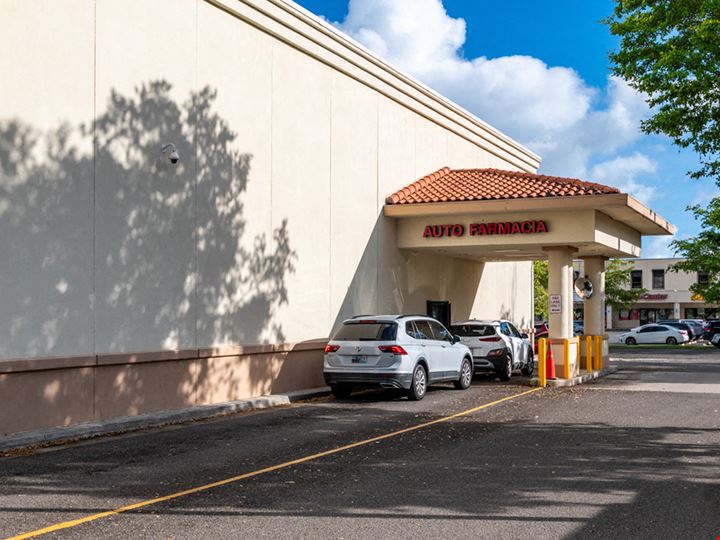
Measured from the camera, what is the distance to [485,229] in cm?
2319

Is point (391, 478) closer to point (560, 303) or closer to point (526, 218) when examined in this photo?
point (560, 303)

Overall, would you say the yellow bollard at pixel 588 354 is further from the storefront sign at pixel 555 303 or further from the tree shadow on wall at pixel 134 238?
the tree shadow on wall at pixel 134 238

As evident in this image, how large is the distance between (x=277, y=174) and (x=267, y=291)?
8.57 feet

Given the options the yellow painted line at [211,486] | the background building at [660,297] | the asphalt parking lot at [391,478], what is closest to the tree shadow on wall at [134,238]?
the asphalt parking lot at [391,478]

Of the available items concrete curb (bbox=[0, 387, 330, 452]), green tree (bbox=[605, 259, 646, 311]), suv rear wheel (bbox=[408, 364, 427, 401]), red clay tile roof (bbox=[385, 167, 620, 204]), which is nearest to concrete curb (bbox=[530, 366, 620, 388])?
suv rear wheel (bbox=[408, 364, 427, 401])

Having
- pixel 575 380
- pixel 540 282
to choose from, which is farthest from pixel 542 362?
pixel 540 282

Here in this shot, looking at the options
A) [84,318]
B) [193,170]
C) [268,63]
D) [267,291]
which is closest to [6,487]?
[84,318]

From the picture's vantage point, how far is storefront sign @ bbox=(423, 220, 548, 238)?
22.4 meters

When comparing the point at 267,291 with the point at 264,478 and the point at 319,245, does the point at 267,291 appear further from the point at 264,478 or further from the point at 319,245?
the point at 264,478

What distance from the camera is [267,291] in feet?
60.6

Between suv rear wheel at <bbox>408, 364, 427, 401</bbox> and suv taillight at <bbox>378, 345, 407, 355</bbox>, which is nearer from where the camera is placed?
suv taillight at <bbox>378, 345, 407, 355</bbox>

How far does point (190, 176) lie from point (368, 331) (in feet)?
15.8

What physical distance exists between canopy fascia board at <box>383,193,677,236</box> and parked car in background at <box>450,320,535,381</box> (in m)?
Answer: 3.18

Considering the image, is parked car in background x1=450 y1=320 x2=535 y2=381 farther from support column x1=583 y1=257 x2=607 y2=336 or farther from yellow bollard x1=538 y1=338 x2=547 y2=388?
support column x1=583 y1=257 x2=607 y2=336
